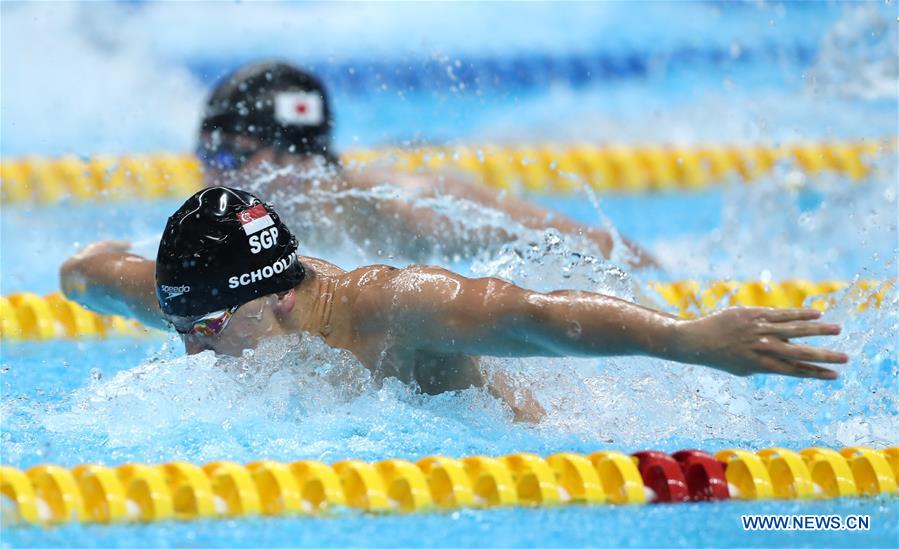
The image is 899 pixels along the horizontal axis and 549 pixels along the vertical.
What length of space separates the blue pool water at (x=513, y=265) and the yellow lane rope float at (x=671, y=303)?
76mm

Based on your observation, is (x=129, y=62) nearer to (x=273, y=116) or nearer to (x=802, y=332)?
(x=273, y=116)

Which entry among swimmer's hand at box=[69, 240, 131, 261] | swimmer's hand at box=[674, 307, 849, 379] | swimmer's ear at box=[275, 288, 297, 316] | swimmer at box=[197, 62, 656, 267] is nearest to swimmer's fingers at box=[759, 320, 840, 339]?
swimmer's hand at box=[674, 307, 849, 379]

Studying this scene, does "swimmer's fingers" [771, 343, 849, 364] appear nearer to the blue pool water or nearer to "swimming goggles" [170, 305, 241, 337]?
the blue pool water

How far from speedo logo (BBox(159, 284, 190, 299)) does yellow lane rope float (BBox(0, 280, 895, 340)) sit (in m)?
1.55

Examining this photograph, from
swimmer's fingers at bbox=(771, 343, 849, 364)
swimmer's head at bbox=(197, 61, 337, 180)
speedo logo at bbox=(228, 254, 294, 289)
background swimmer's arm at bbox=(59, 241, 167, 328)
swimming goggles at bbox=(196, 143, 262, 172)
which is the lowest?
background swimmer's arm at bbox=(59, 241, 167, 328)

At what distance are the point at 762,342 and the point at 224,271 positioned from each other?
1.18 m

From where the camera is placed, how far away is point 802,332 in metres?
2.13

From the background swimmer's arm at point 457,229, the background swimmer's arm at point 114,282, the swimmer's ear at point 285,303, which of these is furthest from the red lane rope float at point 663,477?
the background swimmer's arm at point 457,229

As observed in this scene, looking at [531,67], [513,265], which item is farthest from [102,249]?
[531,67]

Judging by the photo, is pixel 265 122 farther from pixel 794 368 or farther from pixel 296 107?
pixel 794 368

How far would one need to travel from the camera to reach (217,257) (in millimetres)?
2604

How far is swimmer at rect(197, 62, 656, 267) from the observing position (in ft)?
13.8

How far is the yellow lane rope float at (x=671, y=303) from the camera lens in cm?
407

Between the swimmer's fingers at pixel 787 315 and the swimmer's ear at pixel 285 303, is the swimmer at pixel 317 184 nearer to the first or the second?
the swimmer's ear at pixel 285 303
